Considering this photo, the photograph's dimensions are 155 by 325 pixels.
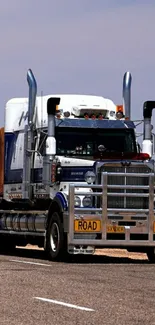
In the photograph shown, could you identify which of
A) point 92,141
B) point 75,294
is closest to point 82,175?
point 92,141

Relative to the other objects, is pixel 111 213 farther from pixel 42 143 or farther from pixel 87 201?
pixel 42 143

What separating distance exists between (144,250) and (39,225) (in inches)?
103

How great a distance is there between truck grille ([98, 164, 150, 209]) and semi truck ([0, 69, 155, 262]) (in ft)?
0.07

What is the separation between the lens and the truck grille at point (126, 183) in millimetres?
24250

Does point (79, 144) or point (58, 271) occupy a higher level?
point (79, 144)

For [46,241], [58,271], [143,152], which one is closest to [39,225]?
[46,241]

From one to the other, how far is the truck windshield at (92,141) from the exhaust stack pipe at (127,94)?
1404 millimetres

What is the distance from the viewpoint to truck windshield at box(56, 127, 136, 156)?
25.0 meters

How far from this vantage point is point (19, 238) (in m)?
30.8

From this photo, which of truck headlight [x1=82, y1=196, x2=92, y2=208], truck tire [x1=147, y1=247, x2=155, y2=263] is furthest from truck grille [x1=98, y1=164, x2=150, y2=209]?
truck tire [x1=147, y1=247, x2=155, y2=263]

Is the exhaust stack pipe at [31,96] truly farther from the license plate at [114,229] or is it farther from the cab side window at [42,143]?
the license plate at [114,229]

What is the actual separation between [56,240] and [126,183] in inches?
80.5

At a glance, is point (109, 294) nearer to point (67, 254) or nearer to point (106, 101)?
point (67, 254)

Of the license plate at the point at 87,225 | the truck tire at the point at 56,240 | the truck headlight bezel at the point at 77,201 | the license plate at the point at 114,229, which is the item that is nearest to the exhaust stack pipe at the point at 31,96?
the truck tire at the point at 56,240
